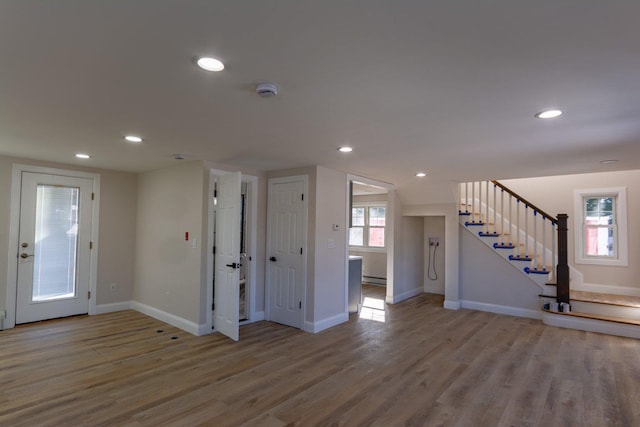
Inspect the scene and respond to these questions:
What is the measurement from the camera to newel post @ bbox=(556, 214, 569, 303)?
17.0 feet

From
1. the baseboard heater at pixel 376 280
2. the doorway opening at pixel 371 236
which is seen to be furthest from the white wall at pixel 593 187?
the baseboard heater at pixel 376 280

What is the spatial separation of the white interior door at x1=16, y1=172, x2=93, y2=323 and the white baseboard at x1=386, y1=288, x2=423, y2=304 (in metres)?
5.13

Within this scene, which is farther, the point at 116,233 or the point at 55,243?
the point at 116,233

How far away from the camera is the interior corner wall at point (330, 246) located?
15.6 feet

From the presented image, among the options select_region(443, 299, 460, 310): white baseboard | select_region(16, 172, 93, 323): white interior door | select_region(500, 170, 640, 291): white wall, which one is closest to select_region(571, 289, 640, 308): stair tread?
select_region(500, 170, 640, 291): white wall

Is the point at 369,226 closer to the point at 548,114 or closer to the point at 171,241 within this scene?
the point at 171,241

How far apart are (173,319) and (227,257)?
1.40m

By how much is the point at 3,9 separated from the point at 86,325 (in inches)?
182

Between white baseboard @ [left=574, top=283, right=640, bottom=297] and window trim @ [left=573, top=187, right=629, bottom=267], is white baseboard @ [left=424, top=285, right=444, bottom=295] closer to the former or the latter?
white baseboard @ [left=574, top=283, right=640, bottom=297]

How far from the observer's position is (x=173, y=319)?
487 centimetres

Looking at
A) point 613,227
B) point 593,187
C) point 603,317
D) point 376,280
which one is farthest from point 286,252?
point 613,227

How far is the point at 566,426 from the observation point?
250cm

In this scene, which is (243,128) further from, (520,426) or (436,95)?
(520,426)

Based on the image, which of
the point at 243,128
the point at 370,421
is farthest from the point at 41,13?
the point at 370,421
